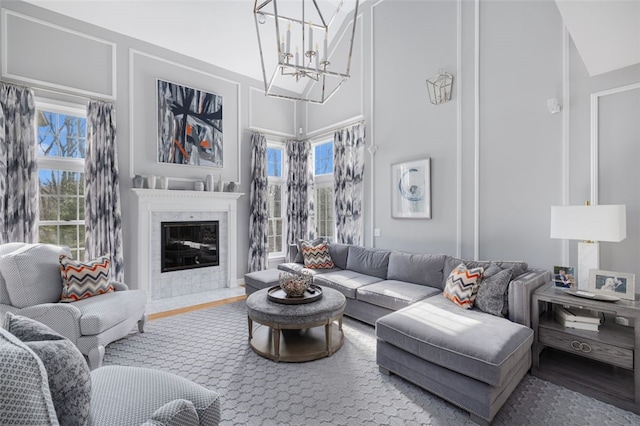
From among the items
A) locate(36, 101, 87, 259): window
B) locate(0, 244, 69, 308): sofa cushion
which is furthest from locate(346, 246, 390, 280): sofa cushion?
locate(36, 101, 87, 259): window

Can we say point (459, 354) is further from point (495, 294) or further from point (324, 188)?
point (324, 188)

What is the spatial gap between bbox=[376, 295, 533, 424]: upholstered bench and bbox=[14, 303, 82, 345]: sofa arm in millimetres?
2415

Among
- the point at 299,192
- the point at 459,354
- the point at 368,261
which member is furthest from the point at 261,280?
the point at 459,354

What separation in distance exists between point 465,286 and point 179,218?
398 cm

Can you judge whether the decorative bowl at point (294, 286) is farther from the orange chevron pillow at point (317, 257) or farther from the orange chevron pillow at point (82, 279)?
the orange chevron pillow at point (82, 279)

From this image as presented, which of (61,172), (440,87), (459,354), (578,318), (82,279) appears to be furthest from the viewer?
(61,172)

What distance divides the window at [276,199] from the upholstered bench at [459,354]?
3669mm

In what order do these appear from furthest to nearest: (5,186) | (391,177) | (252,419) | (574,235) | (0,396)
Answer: (391,177), (5,186), (574,235), (252,419), (0,396)

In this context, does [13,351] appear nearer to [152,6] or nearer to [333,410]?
[333,410]

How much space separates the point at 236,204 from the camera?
520cm

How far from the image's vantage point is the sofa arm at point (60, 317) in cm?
239

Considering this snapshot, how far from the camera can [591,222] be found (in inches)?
87.8

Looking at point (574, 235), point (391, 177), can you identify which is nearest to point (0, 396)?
point (574, 235)

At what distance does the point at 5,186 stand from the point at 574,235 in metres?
5.53
